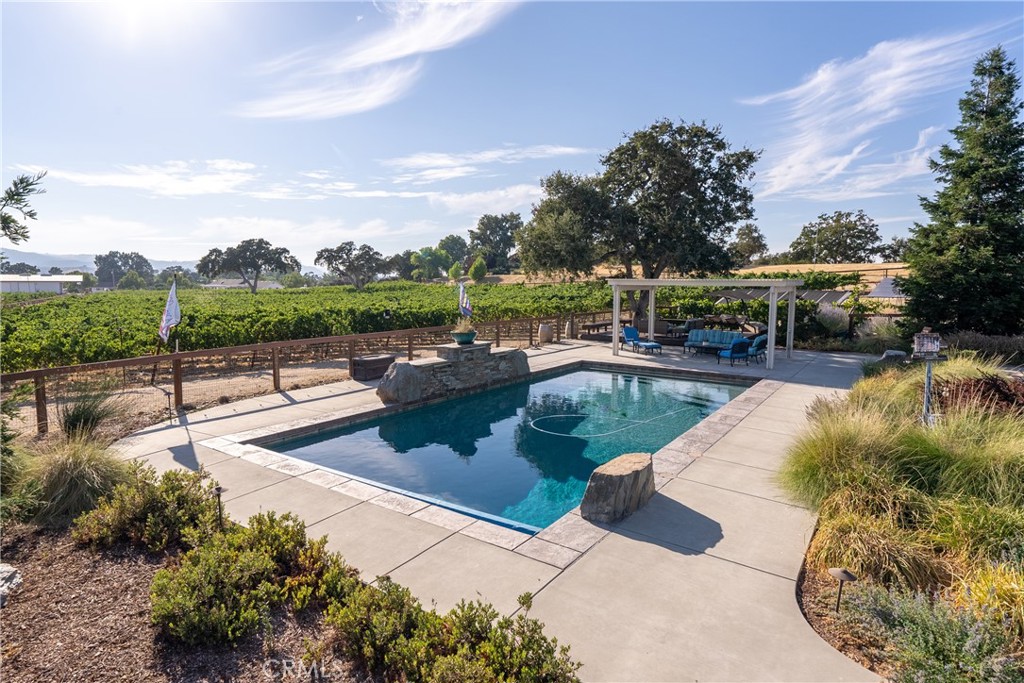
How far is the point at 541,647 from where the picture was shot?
8.86 feet

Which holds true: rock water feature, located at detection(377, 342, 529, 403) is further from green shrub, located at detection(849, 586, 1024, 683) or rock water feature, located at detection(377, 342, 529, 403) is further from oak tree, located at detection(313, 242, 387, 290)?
oak tree, located at detection(313, 242, 387, 290)

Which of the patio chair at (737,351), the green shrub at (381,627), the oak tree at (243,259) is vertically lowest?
the green shrub at (381,627)

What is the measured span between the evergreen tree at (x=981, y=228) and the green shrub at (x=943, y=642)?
1521 cm

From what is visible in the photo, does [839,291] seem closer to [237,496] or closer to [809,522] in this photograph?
[809,522]

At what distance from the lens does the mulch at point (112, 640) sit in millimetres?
2770

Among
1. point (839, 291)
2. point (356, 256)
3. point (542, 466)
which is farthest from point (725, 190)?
point (356, 256)

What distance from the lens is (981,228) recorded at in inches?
564

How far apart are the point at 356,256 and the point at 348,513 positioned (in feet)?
283

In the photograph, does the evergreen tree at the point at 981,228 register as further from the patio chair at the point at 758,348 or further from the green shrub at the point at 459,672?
the green shrub at the point at 459,672

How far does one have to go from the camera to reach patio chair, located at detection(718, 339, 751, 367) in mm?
13444

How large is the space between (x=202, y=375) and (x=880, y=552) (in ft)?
45.8

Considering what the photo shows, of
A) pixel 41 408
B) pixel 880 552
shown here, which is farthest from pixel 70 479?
pixel 880 552

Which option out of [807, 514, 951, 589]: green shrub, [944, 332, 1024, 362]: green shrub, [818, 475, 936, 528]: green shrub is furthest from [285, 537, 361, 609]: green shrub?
[944, 332, 1024, 362]: green shrub

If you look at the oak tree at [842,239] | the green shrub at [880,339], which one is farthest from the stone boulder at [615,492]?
the oak tree at [842,239]
